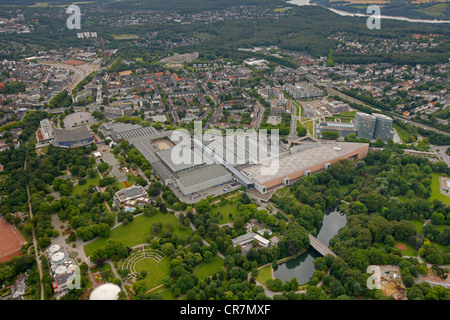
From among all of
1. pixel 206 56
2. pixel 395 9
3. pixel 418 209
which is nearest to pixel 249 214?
pixel 418 209

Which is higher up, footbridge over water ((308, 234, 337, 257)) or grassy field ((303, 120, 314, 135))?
grassy field ((303, 120, 314, 135))

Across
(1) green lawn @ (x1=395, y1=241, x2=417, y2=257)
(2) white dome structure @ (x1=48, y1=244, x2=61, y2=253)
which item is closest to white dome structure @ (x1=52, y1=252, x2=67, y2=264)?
(2) white dome structure @ (x1=48, y1=244, x2=61, y2=253)

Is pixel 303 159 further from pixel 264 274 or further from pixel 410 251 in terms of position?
pixel 264 274

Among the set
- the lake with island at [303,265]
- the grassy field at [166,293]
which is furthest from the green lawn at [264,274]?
the grassy field at [166,293]

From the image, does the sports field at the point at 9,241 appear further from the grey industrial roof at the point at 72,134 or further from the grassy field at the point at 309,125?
the grassy field at the point at 309,125

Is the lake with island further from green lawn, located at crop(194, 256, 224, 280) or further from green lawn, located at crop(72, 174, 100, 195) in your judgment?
green lawn, located at crop(72, 174, 100, 195)

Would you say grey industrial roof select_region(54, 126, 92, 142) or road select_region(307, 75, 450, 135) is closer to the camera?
grey industrial roof select_region(54, 126, 92, 142)

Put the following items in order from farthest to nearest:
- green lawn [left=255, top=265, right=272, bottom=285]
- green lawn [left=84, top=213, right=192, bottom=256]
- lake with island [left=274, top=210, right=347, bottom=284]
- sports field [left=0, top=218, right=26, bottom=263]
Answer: green lawn [left=84, top=213, right=192, bottom=256] → sports field [left=0, top=218, right=26, bottom=263] → lake with island [left=274, top=210, right=347, bottom=284] → green lawn [left=255, top=265, right=272, bottom=285]
